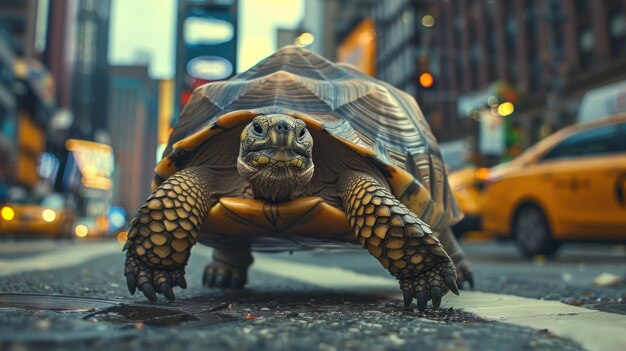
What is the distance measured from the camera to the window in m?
7.36

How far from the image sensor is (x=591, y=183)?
728 centimetres

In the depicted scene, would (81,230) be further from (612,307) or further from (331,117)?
(612,307)

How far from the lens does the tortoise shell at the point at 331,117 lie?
9.02 ft

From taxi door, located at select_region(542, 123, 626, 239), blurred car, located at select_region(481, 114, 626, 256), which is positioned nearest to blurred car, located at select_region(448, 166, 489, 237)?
blurred car, located at select_region(481, 114, 626, 256)

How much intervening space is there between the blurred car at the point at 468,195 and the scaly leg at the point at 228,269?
24.2 feet

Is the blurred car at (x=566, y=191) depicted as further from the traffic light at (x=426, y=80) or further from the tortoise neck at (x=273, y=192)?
the tortoise neck at (x=273, y=192)

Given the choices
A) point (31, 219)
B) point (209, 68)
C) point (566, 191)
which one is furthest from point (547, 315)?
point (31, 219)

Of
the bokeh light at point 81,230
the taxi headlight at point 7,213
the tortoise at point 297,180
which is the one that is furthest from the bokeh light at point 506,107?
the tortoise at point 297,180

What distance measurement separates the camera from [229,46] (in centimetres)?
1430

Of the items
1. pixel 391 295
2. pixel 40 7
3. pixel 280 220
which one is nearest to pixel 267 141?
pixel 280 220

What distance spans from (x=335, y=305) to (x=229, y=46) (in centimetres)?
1238

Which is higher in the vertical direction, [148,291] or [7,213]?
[7,213]

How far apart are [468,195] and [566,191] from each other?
373 centimetres

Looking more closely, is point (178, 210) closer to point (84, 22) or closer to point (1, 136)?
point (1, 136)
